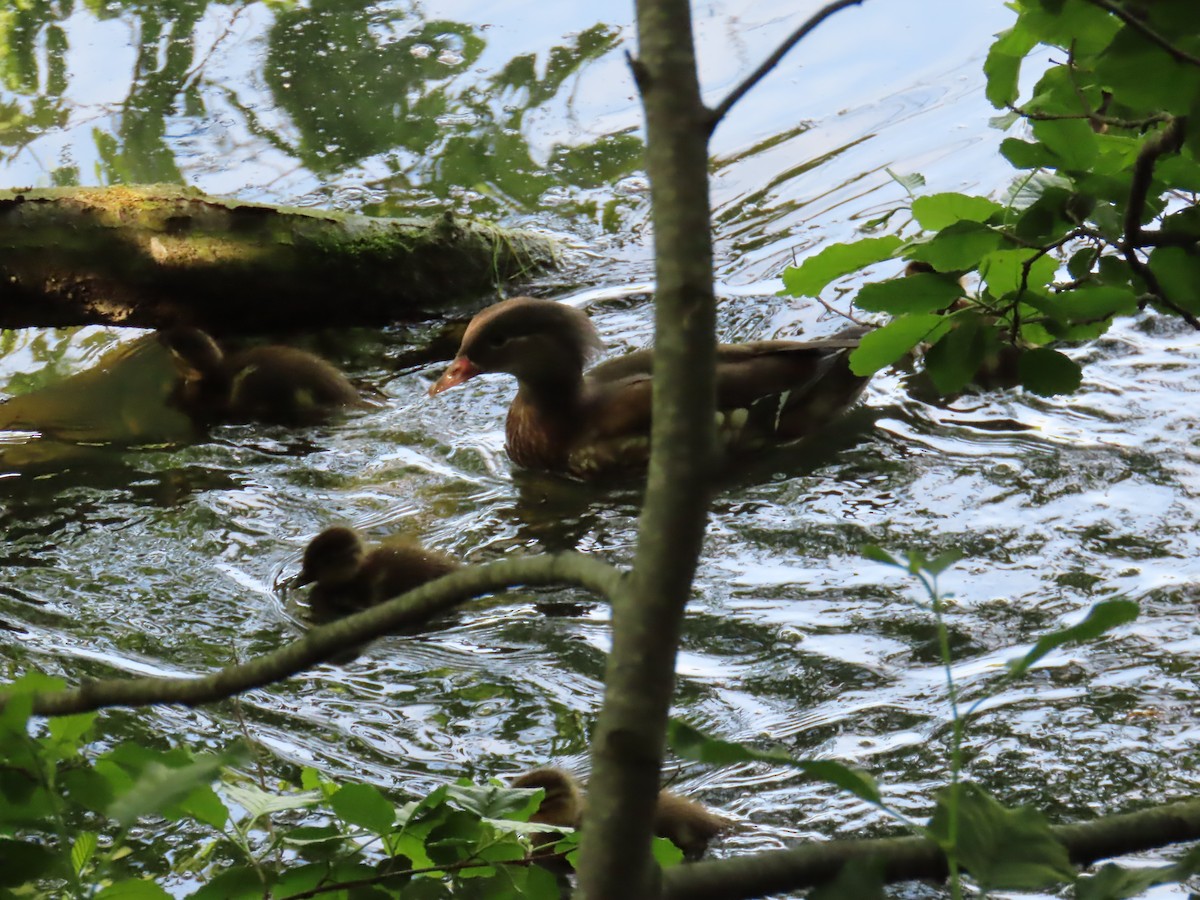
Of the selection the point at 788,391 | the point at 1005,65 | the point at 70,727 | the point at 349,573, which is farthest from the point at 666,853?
the point at 788,391

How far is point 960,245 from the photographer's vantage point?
1.51m

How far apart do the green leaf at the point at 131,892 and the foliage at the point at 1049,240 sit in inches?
35.9

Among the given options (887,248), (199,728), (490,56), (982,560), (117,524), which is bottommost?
(982,560)

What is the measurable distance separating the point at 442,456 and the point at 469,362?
37 centimetres

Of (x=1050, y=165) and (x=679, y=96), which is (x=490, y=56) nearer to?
(x=1050, y=165)

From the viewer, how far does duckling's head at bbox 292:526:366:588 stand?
133 inches

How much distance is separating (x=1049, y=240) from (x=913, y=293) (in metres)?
0.16

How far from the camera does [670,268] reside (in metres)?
0.73

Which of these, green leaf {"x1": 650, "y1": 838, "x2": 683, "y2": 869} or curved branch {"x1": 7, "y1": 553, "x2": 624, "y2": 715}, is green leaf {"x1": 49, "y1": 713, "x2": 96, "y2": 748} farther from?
green leaf {"x1": 650, "y1": 838, "x2": 683, "y2": 869}

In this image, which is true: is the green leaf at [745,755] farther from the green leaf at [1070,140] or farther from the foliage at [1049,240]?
the green leaf at [1070,140]

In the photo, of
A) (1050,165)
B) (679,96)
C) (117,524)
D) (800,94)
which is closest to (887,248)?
(1050,165)

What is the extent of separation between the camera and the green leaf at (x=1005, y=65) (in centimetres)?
164

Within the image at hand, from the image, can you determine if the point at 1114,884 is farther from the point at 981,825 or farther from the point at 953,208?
the point at 953,208

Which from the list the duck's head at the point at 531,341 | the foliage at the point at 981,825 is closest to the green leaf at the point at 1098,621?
the foliage at the point at 981,825
